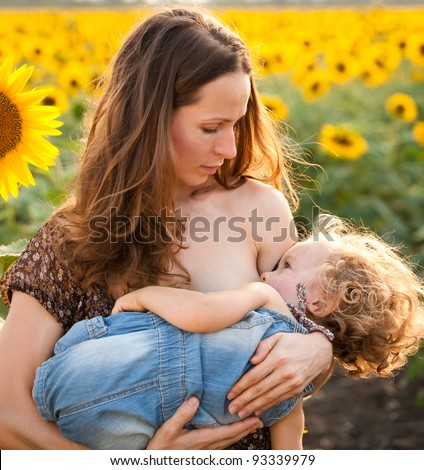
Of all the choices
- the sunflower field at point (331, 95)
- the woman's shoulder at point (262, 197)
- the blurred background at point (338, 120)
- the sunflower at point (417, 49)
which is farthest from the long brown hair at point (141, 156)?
the sunflower at point (417, 49)

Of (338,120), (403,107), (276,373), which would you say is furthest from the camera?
(338,120)

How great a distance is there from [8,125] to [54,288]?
0.49 metres

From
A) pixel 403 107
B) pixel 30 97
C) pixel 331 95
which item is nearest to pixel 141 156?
pixel 30 97

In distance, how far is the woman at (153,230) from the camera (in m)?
2.33

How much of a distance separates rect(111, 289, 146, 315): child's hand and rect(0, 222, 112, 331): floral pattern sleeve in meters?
0.12

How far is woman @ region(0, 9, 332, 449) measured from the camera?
2328mm

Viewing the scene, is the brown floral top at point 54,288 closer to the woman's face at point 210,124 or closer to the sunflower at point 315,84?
the woman's face at point 210,124

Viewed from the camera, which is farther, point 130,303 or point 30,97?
point 30,97

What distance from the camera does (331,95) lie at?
24.7 feet

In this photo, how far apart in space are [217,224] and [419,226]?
3549 millimetres

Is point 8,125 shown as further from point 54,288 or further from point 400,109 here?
point 400,109
